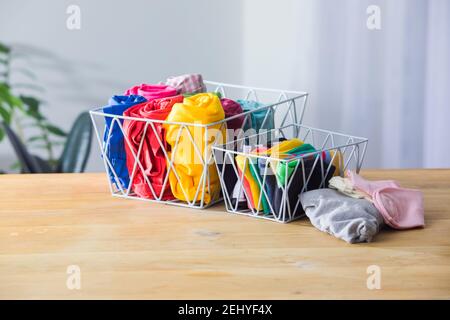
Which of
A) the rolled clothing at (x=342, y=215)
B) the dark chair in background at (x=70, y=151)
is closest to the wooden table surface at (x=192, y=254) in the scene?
the rolled clothing at (x=342, y=215)

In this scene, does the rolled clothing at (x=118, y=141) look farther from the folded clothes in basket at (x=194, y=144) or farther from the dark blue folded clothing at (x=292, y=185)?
the dark blue folded clothing at (x=292, y=185)

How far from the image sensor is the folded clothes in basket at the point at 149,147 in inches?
48.2

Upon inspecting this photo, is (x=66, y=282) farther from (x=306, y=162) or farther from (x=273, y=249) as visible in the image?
(x=306, y=162)

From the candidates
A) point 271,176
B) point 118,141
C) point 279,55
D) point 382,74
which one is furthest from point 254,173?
point 279,55

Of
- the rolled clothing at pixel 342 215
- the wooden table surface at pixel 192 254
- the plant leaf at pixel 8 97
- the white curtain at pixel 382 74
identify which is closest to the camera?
the wooden table surface at pixel 192 254

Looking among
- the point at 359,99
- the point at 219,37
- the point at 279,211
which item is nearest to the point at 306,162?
the point at 279,211

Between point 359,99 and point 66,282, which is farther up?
point 359,99

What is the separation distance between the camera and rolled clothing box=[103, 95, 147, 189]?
1272 mm

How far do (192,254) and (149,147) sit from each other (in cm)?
28

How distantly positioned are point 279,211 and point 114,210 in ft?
0.89

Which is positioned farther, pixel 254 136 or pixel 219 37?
pixel 219 37

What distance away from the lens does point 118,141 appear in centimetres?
127

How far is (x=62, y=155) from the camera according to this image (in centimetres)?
249

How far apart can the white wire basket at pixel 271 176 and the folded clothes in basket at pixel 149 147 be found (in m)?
0.10
